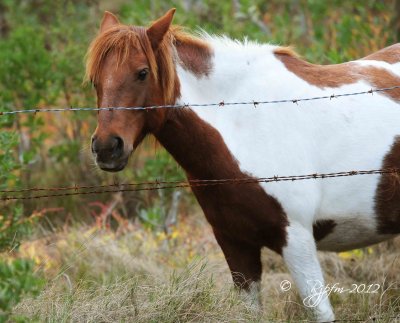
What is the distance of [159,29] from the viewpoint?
4.26 metres

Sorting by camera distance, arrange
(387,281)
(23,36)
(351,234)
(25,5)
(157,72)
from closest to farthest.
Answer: (157,72) → (351,234) → (387,281) → (23,36) → (25,5)

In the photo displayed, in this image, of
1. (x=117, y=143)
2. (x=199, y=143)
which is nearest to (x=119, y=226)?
(x=199, y=143)

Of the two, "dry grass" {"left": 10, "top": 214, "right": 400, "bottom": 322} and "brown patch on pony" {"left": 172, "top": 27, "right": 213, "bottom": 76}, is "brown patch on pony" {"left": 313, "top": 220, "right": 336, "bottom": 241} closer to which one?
"dry grass" {"left": 10, "top": 214, "right": 400, "bottom": 322}

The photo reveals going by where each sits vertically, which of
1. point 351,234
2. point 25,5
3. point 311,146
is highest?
point 25,5

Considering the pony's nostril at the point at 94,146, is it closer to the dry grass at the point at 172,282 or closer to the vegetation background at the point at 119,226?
the vegetation background at the point at 119,226

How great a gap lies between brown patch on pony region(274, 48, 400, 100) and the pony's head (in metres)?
0.78

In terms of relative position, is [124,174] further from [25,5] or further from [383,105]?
[25,5]

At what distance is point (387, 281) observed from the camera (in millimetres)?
5621

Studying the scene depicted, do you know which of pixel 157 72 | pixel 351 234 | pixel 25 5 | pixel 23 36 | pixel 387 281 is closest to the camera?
pixel 157 72

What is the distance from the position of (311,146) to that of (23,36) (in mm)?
4979

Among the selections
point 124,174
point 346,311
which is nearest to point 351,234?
point 346,311

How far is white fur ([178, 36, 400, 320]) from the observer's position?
435cm

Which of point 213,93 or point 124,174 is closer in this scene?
point 213,93
